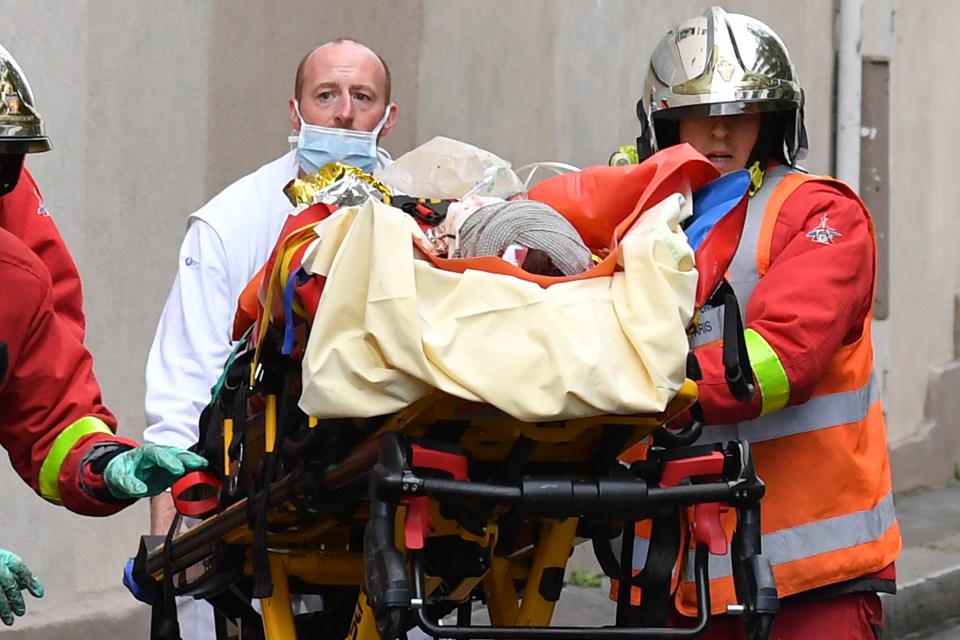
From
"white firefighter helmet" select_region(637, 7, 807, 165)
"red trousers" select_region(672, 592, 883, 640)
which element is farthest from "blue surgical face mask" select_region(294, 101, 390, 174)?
"red trousers" select_region(672, 592, 883, 640)

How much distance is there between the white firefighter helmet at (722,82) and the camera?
4.26 metres

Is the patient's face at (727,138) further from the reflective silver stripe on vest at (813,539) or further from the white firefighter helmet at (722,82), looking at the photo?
the reflective silver stripe on vest at (813,539)

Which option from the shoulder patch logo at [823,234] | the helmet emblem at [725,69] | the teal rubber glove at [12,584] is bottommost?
the teal rubber glove at [12,584]

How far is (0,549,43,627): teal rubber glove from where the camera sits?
3430 millimetres

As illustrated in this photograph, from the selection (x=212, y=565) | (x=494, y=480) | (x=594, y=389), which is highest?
(x=594, y=389)

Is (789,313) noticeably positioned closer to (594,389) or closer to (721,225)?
(721,225)

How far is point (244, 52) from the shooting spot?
6371mm

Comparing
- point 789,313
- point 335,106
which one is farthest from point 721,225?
point 335,106

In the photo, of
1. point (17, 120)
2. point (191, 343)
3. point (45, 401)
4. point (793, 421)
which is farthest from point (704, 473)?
point (191, 343)

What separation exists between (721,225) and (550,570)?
2.40 ft

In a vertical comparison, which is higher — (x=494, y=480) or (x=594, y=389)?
(x=594, y=389)

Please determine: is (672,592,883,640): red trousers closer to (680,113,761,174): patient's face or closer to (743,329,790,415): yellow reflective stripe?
(743,329,790,415): yellow reflective stripe

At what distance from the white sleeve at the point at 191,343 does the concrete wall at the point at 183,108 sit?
1.09 meters

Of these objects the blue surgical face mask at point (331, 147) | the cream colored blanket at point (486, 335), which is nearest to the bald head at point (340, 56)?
the blue surgical face mask at point (331, 147)
